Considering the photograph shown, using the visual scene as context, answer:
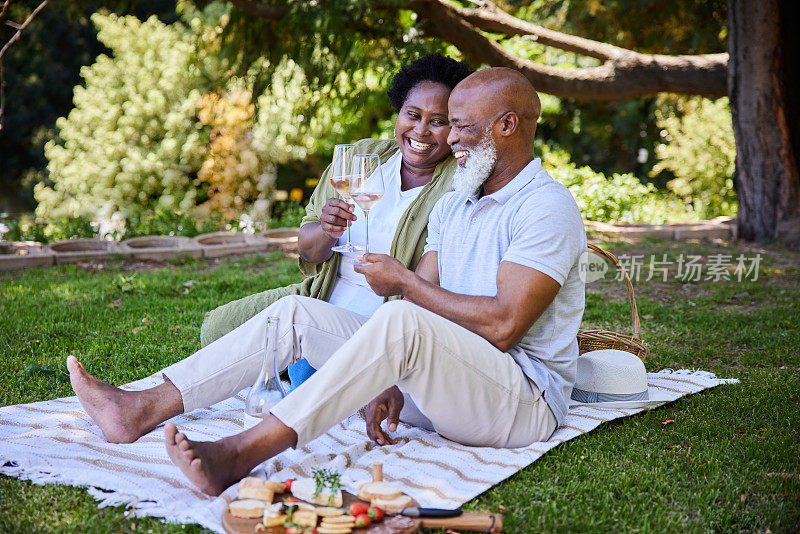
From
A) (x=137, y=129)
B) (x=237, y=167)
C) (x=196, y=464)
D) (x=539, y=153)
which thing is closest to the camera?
(x=196, y=464)

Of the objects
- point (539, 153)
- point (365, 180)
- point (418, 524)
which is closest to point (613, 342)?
point (365, 180)

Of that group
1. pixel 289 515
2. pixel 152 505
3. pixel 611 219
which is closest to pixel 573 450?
pixel 289 515

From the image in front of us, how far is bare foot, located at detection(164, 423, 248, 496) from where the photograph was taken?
2.44 m

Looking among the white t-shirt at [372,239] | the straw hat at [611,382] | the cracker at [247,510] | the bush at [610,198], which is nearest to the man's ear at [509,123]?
the white t-shirt at [372,239]

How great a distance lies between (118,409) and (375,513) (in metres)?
1.30

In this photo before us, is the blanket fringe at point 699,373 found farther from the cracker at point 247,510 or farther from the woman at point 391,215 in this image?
the cracker at point 247,510

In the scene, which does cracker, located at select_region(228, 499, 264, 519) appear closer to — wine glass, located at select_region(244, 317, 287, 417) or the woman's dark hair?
wine glass, located at select_region(244, 317, 287, 417)

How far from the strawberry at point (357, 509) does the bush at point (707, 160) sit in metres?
11.6

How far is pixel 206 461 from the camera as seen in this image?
2459 millimetres

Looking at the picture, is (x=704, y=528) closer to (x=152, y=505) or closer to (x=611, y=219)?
(x=152, y=505)

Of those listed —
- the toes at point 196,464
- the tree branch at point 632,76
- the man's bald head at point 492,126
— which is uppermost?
the tree branch at point 632,76

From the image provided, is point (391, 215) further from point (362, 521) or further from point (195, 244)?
point (195, 244)

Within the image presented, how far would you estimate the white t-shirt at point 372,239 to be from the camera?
379 centimetres

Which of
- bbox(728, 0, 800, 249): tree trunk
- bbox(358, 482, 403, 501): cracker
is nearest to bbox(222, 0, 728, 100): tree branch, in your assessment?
bbox(728, 0, 800, 249): tree trunk
